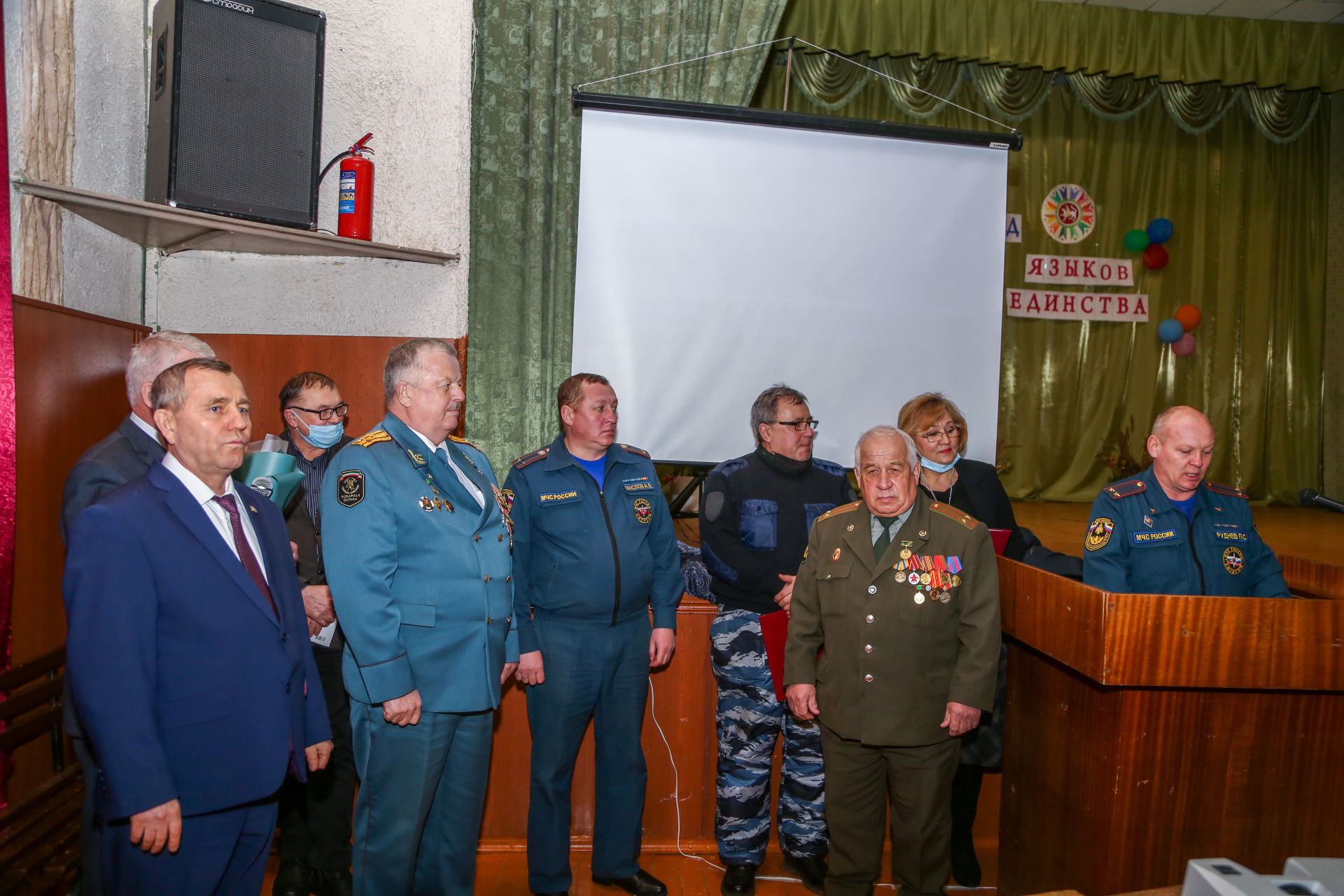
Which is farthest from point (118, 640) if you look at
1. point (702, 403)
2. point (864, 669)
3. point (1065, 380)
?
point (1065, 380)

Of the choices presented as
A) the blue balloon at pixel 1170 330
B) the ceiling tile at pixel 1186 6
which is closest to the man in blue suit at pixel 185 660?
the ceiling tile at pixel 1186 6

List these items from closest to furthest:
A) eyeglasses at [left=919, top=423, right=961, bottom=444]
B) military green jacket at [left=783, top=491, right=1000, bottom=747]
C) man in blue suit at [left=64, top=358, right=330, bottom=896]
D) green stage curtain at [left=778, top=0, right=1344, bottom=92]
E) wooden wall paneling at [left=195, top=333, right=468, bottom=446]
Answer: man in blue suit at [left=64, top=358, right=330, bottom=896] → military green jacket at [left=783, top=491, right=1000, bottom=747] → eyeglasses at [left=919, top=423, right=961, bottom=444] → wooden wall paneling at [left=195, top=333, right=468, bottom=446] → green stage curtain at [left=778, top=0, right=1344, bottom=92]

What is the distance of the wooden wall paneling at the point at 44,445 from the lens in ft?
7.74

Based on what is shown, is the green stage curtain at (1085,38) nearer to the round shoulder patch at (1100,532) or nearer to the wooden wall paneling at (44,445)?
the round shoulder patch at (1100,532)

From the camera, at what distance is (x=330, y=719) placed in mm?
2547

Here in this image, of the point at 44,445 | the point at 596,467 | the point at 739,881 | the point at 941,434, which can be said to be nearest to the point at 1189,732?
the point at 941,434

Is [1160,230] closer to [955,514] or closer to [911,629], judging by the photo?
[955,514]

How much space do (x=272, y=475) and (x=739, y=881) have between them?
5.93ft

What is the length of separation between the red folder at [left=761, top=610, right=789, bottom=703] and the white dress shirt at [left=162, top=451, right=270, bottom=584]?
1.41 metres

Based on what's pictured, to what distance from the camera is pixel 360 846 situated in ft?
7.00

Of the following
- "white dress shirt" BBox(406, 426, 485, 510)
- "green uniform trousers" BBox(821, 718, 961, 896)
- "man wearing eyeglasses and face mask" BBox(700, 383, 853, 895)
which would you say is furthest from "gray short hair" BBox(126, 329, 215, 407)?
"green uniform trousers" BBox(821, 718, 961, 896)

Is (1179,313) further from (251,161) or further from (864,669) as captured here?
(251,161)

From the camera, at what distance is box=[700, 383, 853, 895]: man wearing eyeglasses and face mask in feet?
9.01

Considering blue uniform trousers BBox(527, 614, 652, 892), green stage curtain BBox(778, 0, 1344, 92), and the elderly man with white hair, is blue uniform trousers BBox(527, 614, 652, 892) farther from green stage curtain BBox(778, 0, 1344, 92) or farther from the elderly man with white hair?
green stage curtain BBox(778, 0, 1344, 92)
